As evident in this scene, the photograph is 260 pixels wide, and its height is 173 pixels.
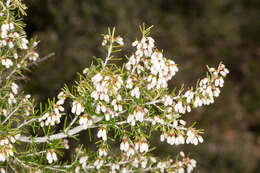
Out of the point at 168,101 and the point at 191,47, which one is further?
the point at 191,47

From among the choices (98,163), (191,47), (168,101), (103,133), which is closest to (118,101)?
(103,133)

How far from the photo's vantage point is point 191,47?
761cm

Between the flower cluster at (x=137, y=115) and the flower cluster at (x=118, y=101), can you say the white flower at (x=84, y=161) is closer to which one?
the flower cluster at (x=118, y=101)

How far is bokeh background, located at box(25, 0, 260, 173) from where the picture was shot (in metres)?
4.41

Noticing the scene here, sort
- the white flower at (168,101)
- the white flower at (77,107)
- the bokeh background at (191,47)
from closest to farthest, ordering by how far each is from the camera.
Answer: the white flower at (77,107)
the white flower at (168,101)
the bokeh background at (191,47)

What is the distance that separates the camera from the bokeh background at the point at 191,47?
441 cm

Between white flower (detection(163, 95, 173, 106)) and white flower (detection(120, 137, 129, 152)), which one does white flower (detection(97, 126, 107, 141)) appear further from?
white flower (detection(163, 95, 173, 106))

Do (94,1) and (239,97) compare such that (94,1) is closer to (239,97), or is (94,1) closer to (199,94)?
(199,94)

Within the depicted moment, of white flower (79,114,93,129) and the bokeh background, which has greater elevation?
the bokeh background

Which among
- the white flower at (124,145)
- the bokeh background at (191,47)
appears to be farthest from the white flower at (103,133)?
the bokeh background at (191,47)

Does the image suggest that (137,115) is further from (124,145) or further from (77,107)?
(77,107)

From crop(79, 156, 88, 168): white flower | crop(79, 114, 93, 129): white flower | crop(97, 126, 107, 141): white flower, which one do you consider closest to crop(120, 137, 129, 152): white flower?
crop(97, 126, 107, 141): white flower

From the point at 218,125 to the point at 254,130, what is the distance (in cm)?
243

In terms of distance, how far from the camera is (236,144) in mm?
6820
